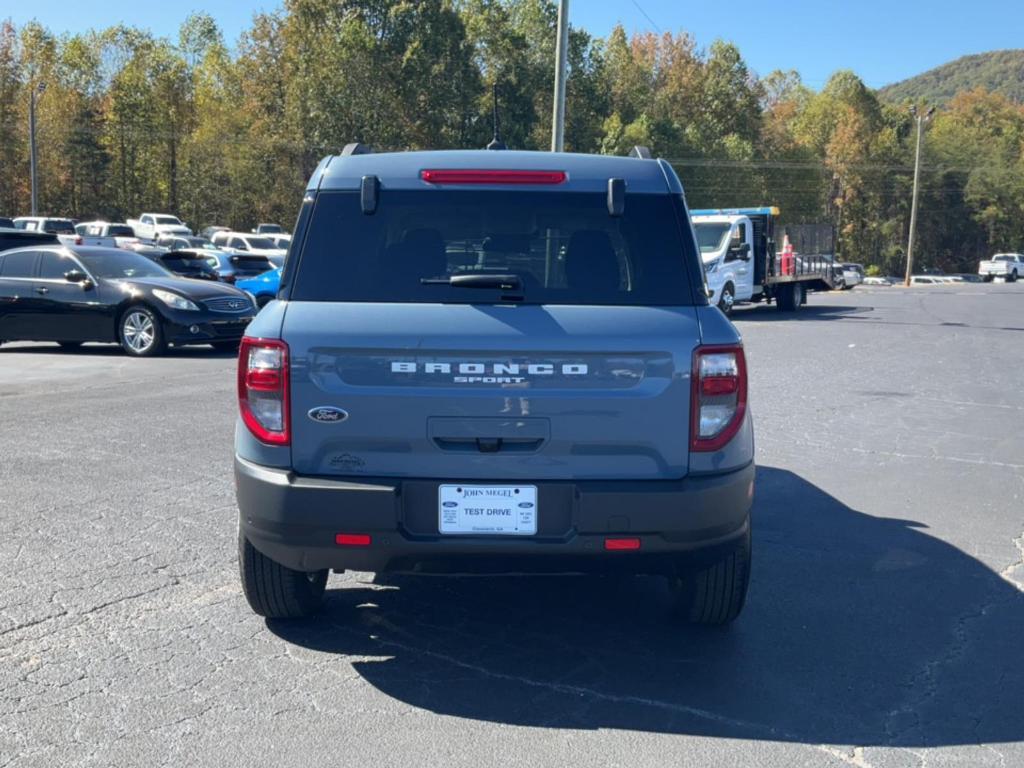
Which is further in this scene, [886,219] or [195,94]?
[886,219]

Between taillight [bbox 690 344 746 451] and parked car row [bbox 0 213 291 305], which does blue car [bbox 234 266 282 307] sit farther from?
taillight [bbox 690 344 746 451]

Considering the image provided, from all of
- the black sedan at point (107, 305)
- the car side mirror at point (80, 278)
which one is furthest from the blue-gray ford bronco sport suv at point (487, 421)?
the car side mirror at point (80, 278)

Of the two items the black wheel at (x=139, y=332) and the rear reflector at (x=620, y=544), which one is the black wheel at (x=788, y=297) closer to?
the black wheel at (x=139, y=332)

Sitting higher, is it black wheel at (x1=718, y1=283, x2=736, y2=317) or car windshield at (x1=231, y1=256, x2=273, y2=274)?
car windshield at (x1=231, y1=256, x2=273, y2=274)

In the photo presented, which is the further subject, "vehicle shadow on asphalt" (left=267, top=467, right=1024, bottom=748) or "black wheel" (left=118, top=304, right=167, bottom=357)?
"black wheel" (left=118, top=304, right=167, bottom=357)

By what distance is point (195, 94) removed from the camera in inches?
2692

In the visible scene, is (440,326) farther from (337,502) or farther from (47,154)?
(47,154)

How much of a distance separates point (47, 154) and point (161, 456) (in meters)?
61.5

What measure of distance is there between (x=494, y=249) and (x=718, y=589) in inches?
65.8

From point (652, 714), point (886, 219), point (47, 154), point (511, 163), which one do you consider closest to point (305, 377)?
point (511, 163)

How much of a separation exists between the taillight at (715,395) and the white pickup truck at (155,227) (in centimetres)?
4429

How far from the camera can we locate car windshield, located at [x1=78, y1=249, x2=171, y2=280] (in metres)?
15.3

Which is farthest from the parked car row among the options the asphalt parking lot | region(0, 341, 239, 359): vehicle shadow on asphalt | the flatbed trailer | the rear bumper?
the flatbed trailer

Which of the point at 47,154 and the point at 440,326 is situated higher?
the point at 47,154
